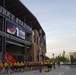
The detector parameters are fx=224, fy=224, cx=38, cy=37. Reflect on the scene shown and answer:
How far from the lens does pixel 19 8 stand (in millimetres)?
55812

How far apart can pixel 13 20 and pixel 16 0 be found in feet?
14.5

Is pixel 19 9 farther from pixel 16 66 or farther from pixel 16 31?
pixel 16 66

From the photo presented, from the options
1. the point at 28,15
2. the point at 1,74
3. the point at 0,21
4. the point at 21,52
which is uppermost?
the point at 28,15

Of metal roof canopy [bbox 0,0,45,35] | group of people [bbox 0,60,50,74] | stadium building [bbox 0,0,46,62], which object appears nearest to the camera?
group of people [bbox 0,60,50,74]

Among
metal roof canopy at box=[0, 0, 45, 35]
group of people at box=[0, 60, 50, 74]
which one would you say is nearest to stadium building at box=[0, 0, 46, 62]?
metal roof canopy at box=[0, 0, 45, 35]

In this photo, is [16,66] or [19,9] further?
[19,9]

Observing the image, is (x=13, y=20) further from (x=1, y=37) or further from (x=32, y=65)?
(x=32, y=65)

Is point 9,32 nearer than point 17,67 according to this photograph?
No

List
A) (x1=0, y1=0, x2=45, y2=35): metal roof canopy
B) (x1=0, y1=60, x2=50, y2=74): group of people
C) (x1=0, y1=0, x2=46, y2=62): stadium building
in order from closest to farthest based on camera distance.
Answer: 1. (x1=0, y1=60, x2=50, y2=74): group of people
2. (x1=0, y1=0, x2=46, y2=62): stadium building
3. (x1=0, y1=0, x2=45, y2=35): metal roof canopy

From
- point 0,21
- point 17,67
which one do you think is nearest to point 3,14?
point 0,21

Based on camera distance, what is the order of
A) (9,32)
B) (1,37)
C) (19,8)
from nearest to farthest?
(1,37), (9,32), (19,8)

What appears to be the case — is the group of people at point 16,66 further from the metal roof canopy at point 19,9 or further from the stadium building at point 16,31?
the metal roof canopy at point 19,9

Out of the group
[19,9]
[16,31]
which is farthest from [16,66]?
[19,9]

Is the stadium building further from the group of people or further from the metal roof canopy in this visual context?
the group of people
